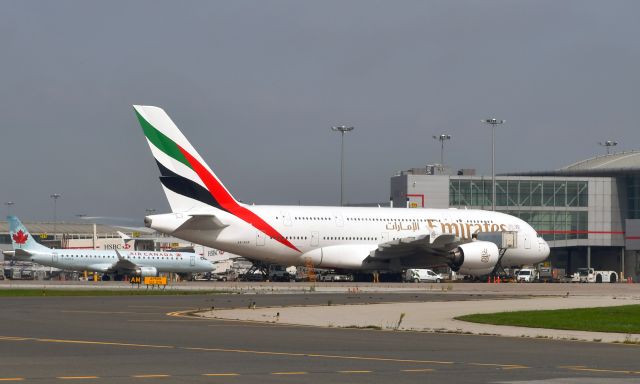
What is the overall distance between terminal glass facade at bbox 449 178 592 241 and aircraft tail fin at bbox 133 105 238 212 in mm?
46635

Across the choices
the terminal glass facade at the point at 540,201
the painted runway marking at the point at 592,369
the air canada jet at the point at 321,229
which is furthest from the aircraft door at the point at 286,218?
the painted runway marking at the point at 592,369

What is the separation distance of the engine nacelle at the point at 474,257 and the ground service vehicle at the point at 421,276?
4.52 m

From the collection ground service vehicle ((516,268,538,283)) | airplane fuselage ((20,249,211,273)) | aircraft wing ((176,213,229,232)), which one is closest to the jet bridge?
ground service vehicle ((516,268,538,283))

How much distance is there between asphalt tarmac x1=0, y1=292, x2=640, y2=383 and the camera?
60.4 ft

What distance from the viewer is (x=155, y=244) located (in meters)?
148

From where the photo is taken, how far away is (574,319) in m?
35.4

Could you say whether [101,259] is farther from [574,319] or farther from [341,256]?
[574,319]

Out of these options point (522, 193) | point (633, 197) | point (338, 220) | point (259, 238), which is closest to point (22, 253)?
point (259, 238)

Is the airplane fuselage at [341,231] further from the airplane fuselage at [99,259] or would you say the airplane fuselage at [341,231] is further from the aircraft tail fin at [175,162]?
the airplane fuselage at [99,259]

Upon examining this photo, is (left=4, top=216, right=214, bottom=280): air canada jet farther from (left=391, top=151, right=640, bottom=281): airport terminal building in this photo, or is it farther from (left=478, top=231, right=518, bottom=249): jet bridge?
(left=478, top=231, right=518, bottom=249): jet bridge

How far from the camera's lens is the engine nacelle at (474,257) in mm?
76625

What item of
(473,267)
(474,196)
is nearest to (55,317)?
(473,267)

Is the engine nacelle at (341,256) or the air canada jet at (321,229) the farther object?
the engine nacelle at (341,256)

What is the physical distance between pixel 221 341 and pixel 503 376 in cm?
877
